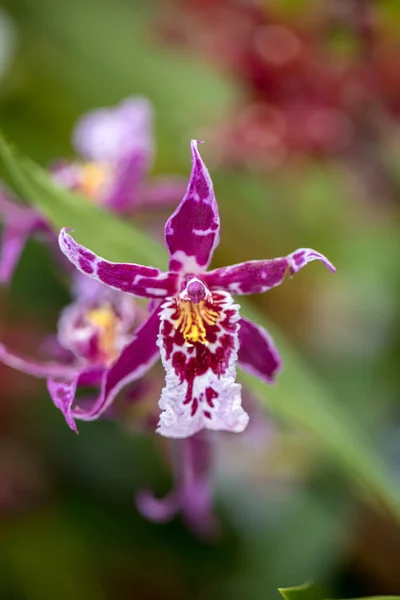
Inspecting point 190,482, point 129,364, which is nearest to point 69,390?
point 129,364

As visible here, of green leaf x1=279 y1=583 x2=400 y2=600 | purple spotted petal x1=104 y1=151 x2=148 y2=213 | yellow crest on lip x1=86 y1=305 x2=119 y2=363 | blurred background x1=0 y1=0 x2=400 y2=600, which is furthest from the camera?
blurred background x1=0 y1=0 x2=400 y2=600

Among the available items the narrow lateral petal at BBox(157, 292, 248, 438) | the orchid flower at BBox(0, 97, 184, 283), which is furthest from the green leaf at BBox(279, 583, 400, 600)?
the orchid flower at BBox(0, 97, 184, 283)

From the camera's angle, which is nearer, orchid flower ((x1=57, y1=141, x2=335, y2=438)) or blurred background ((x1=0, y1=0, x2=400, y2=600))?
orchid flower ((x1=57, y1=141, x2=335, y2=438))

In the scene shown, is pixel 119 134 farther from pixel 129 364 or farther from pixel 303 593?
pixel 303 593

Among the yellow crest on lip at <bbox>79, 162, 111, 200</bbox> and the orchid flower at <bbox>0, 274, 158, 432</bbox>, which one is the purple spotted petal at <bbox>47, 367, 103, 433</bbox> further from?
the yellow crest on lip at <bbox>79, 162, 111, 200</bbox>

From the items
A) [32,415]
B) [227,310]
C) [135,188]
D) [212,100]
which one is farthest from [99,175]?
[212,100]

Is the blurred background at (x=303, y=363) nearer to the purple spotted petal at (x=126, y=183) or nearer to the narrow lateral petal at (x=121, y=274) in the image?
the purple spotted petal at (x=126, y=183)

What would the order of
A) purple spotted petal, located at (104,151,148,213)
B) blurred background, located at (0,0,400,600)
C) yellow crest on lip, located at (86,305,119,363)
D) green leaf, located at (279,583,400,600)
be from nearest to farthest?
green leaf, located at (279,583,400,600) → yellow crest on lip, located at (86,305,119,363) → purple spotted petal, located at (104,151,148,213) → blurred background, located at (0,0,400,600)
